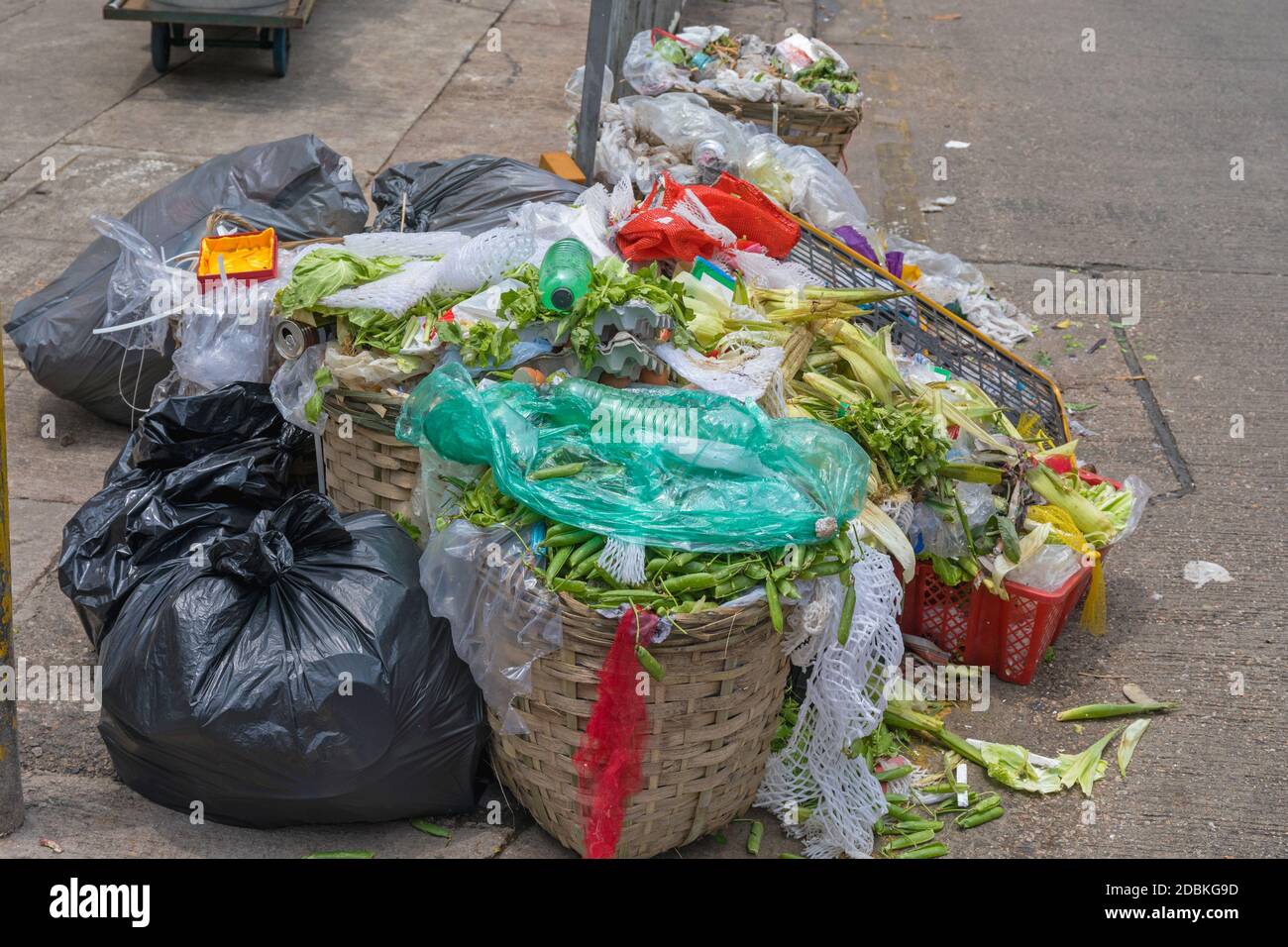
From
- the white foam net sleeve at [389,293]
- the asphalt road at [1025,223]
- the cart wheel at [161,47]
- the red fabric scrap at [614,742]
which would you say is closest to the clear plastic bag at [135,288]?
the asphalt road at [1025,223]

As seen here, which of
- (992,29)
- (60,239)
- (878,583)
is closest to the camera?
(878,583)

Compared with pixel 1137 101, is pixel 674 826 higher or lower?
lower

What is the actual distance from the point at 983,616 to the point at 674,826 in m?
1.17

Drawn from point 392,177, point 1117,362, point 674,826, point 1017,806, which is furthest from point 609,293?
point 1117,362

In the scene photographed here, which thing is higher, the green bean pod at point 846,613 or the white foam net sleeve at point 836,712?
the green bean pod at point 846,613

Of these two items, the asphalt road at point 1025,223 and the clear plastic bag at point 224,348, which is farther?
the clear plastic bag at point 224,348

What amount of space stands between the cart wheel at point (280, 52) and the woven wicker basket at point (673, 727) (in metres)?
5.85

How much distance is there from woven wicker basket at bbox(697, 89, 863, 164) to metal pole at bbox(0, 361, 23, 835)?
3.74 m

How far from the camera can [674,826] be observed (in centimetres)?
291

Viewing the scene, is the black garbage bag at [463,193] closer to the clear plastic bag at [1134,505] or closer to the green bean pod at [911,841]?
the clear plastic bag at [1134,505]

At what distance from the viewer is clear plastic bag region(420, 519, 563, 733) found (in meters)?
2.64

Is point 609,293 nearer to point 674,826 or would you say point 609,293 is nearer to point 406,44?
point 674,826

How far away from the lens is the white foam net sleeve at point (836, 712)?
2803 mm

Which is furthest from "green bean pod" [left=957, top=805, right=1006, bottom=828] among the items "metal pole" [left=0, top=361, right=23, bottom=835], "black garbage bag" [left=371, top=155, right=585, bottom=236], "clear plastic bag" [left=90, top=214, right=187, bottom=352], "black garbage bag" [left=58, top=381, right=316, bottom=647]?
"clear plastic bag" [left=90, top=214, right=187, bottom=352]
